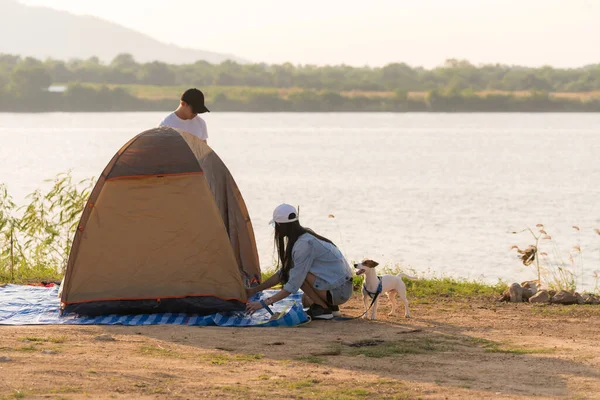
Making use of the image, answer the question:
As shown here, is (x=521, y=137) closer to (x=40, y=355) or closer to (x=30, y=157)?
(x=30, y=157)

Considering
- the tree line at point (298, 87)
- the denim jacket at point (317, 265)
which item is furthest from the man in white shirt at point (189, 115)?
the tree line at point (298, 87)

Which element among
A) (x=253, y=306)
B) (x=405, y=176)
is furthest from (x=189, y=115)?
(x=405, y=176)

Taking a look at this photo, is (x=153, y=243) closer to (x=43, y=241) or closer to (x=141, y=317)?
(x=141, y=317)

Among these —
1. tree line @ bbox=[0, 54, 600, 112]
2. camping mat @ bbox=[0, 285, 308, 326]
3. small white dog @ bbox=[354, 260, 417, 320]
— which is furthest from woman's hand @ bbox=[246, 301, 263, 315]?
tree line @ bbox=[0, 54, 600, 112]

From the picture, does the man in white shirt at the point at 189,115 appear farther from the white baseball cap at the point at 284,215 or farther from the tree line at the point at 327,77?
the tree line at the point at 327,77

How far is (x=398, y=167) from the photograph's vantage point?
42.0m

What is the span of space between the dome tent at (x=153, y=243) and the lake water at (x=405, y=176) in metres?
6.57

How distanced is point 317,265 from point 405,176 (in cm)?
2978

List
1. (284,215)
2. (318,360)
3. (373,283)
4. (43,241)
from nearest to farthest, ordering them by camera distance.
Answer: (318,360) < (284,215) < (373,283) < (43,241)

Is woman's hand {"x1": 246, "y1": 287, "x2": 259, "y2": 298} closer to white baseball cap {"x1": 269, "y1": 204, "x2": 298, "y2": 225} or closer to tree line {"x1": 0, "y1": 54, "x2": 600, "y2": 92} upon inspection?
white baseball cap {"x1": 269, "y1": 204, "x2": 298, "y2": 225}

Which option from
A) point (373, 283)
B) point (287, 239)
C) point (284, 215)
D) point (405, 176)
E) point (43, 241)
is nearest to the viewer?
point (284, 215)

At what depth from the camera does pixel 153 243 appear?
8.91 meters

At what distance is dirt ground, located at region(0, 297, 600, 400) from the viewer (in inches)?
243

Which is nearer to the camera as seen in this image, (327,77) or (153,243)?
(153,243)
